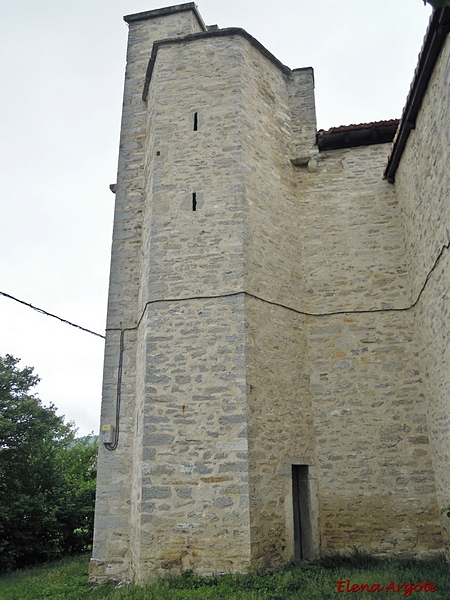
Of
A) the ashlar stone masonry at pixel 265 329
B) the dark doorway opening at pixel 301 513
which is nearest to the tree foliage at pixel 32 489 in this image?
the ashlar stone masonry at pixel 265 329

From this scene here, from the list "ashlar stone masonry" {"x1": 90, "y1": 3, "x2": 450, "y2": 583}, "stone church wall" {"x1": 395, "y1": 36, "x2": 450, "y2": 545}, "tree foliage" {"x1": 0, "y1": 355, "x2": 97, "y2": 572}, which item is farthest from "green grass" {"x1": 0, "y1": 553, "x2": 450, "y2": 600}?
"tree foliage" {"x1": 0, "y1": 355, "x2": 97, "y2": 572}

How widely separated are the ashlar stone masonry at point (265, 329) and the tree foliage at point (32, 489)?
3.86 m

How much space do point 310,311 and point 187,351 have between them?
2574 mm

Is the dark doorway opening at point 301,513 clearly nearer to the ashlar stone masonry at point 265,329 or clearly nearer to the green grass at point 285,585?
the ashlar stone masonry at point 265,329

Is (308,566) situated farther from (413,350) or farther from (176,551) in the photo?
(413,350)

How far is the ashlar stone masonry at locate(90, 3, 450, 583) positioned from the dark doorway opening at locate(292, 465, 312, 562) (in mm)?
34

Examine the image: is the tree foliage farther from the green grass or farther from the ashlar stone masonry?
the ashlar stone masonry

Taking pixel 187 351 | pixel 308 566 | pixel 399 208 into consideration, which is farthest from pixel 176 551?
pixel 399 208

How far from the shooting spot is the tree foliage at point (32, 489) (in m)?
10.6

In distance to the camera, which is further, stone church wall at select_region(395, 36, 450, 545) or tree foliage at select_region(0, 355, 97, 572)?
tree foliage at select_region(0, 355, 97, 572)

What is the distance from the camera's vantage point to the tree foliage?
34.9 ft

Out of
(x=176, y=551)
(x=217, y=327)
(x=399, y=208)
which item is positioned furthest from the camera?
(x=399, y=208)

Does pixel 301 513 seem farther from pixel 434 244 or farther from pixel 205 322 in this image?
pixel 434 244

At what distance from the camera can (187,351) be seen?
7633 mm
